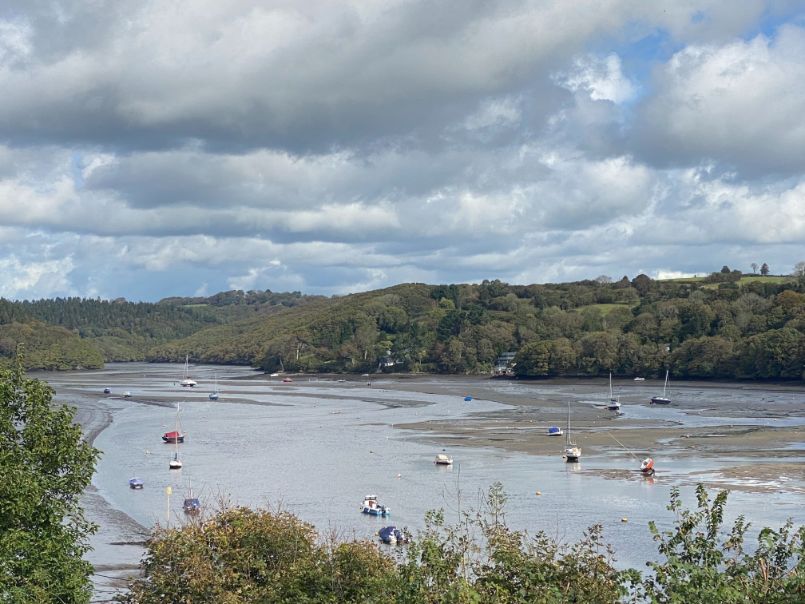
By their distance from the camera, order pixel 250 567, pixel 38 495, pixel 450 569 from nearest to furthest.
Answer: pixel 450 569, pixel 38 495, pixel 250 567

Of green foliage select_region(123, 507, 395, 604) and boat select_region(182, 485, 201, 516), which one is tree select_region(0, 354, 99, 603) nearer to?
green foliage select_region(123, 507, 395, 604)

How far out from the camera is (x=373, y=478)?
232 feet

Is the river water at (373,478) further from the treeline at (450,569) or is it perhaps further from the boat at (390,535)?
the treeline at (450,569)

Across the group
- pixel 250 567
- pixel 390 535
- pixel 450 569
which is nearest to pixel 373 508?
pixel 390 535

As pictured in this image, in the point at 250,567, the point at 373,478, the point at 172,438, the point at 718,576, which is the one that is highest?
the point at 718,576

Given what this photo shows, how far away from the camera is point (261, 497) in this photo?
61562mm

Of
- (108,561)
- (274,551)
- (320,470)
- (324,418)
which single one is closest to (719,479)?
(320,470)

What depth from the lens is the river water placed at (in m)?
53.8

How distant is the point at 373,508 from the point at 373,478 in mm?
14723

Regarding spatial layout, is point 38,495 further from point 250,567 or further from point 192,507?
point 192,507

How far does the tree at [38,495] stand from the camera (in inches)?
982

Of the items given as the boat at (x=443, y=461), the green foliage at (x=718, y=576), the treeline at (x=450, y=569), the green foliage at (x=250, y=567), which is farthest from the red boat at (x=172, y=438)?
the green foliage at (x=718, y=576)

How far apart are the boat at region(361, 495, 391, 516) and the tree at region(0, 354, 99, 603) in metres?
28.0

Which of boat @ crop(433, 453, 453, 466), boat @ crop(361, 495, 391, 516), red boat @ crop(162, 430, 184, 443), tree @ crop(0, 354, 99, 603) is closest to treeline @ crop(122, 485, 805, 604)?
tree @ crop(0, 354, 99, 603)
